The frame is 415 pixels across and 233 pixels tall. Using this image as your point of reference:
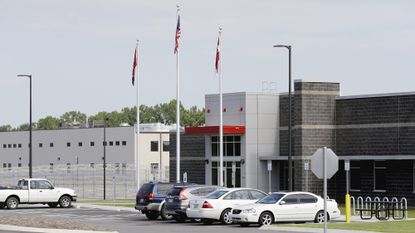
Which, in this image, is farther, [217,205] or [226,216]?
[226,216]

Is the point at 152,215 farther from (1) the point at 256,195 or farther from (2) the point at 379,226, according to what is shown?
(2) the point at 379,226

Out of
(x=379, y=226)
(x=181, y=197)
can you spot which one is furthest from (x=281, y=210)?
(x=181, y=197)

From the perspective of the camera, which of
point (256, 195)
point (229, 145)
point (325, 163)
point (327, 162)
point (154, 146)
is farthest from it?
point (154, 146)

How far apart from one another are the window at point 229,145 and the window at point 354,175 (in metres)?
7.60

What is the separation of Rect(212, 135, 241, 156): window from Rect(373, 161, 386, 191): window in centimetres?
953

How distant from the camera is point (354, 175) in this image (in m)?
57.2

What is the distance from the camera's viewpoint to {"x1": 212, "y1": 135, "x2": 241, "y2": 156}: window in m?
61.4

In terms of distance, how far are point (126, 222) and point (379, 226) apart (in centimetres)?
1074

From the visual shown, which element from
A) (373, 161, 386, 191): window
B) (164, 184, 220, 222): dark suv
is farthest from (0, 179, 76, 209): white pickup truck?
(373, 161, 386, 191): window

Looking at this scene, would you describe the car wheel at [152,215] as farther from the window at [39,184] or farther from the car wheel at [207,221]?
the window at [39,184]

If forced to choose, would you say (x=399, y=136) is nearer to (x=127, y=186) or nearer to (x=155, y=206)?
(x=155, y=206)

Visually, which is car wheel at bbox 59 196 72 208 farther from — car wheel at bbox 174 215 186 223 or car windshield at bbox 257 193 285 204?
car windshield at bbox 257 193 285 204

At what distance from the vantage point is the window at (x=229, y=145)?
61.4 m

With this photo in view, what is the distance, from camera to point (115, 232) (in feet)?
105
